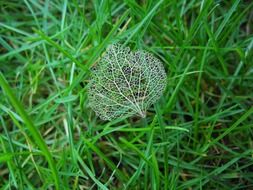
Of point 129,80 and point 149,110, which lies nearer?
point 129,80

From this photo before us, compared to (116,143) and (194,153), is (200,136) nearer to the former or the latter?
(194,153)

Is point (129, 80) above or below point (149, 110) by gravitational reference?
above

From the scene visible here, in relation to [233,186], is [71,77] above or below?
above

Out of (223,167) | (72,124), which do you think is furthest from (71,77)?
(223,167)
